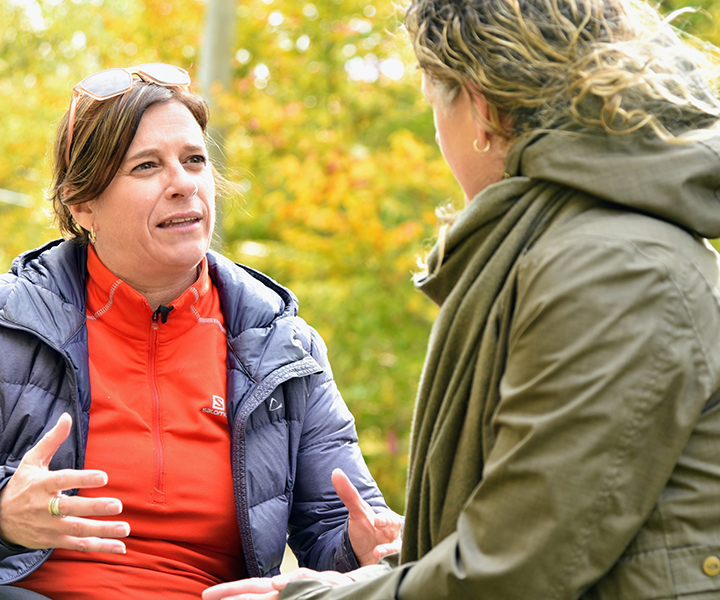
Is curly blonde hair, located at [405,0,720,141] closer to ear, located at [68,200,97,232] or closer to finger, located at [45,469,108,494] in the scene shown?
finger, located at [45,469,108,494]

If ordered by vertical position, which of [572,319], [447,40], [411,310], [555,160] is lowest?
[411,310]

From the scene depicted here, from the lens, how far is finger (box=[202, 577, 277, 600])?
184 centimetres

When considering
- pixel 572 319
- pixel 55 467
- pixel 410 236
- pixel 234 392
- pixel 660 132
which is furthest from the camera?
pixel 410 236

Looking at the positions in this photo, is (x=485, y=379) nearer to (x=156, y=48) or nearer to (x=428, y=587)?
(x=428, y=587)

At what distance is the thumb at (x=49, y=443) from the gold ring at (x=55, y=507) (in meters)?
0.10

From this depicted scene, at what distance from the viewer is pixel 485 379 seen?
1.52 meters

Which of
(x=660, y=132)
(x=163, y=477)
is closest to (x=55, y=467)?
(x=163, y=477)

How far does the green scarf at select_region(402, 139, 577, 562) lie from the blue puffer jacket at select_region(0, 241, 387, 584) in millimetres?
741

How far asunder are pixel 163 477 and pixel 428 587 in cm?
103

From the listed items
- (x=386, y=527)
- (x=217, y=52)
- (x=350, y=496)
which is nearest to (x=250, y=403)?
(x=350, y=496)

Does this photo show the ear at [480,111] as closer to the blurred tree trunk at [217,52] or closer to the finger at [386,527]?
the finger at [386,527]

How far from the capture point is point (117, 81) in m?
2.44

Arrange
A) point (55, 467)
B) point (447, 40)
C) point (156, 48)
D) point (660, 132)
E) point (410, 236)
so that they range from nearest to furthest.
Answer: point (660, 132) < point (447, 40) < point (55, 467) < point (410, 236) < point (156, 48)

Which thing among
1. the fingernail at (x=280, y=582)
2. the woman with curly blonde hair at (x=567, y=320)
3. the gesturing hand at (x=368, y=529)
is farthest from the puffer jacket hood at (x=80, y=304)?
the woman with curly blonde hair at (x=567, y=320)
